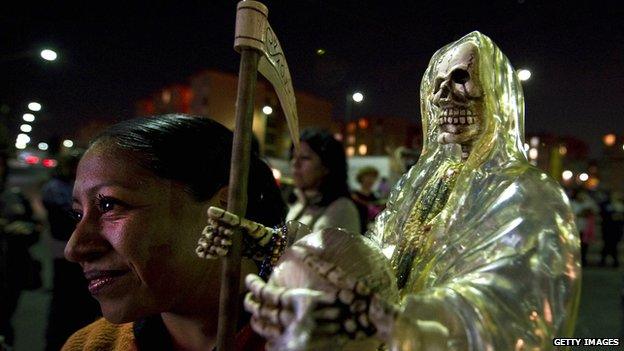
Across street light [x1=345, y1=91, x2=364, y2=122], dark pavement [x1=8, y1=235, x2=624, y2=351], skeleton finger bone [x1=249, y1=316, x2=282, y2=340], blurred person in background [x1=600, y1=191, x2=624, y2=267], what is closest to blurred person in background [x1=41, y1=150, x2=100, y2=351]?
dark pavement [x1=8, y1=235, x2=624, y2=351]

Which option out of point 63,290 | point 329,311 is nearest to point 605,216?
point 63,290

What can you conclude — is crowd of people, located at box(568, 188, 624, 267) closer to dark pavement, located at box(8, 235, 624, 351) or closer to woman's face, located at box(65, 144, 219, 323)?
dark pavement, located at box(8, 235, 624, 351)

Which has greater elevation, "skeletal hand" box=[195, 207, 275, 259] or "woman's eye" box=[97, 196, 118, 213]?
"woman's eye" box=[97, 196, 118, 213]

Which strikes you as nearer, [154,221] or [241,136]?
[241,136]

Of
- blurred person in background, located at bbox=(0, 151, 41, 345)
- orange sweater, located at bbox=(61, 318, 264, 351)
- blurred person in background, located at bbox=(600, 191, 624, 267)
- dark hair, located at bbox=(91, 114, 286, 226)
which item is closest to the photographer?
dark hair, located at bbox=(91, 114, 286, 226)

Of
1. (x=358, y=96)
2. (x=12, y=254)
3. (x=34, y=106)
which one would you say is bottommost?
(x=12, y=254)

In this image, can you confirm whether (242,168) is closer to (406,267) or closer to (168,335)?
(406,267)

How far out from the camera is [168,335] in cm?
158

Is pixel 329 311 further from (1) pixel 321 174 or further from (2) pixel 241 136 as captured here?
(1) pixel 321 174

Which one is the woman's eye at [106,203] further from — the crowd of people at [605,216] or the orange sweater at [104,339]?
the crowd of people at [605,216]

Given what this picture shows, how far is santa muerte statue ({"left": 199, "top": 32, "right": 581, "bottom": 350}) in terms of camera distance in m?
0.75

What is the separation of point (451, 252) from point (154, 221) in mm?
757

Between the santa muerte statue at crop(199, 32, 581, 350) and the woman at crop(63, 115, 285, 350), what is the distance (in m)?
0.27

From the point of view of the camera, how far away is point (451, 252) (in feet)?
3.45
